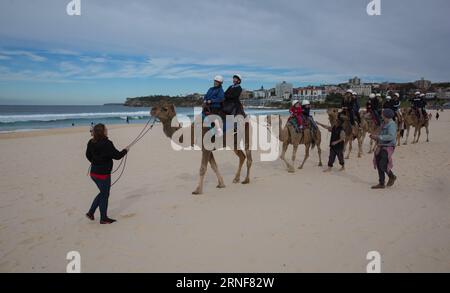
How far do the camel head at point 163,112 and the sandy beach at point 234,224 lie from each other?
2129 millimetres

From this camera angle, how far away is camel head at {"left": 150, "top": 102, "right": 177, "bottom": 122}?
7.69 meters

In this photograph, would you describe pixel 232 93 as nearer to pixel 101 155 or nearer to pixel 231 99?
pixel 231 99

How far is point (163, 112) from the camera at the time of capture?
779 cm

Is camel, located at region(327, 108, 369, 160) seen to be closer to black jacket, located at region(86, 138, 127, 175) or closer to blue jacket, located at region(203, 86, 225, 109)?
blue jacket, located at region(203, 86, 225, 109)

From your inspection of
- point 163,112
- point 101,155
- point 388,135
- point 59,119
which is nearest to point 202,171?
point 163,112

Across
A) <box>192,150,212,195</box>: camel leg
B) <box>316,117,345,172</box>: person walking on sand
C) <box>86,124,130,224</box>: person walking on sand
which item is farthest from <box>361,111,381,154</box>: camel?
<box>86,124,130,224</box>: person walking on sand

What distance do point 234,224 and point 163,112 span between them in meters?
3.66

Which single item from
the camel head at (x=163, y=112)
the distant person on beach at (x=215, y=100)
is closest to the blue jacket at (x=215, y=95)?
the distant person on beach at (x=215, y=100)

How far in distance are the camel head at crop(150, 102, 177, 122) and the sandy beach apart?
83.8 inches

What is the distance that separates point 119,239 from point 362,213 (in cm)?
511

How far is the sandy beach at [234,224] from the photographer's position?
15.1 feet

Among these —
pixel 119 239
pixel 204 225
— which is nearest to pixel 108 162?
pixel 119 239

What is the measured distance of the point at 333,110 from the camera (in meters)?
11.4
